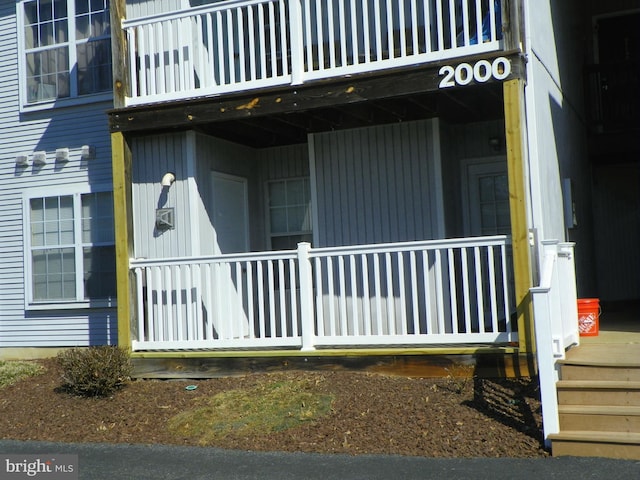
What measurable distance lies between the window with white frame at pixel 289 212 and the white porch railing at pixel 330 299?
0.87 m

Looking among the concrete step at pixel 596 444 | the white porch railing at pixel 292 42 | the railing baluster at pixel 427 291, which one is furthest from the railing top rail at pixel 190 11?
the concrete step at pixel 596 444

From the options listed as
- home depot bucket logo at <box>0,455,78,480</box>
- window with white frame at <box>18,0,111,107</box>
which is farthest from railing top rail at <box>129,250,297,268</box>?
window with white frame at <box>18,0,111,107</box>

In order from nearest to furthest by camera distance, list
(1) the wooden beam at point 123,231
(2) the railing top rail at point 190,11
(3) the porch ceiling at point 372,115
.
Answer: (3) the porch ceiling at point 372,115, (2) the railing top rail at point 190,11, (1) the wooden beam at point 123,231

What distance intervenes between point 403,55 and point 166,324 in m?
4.56

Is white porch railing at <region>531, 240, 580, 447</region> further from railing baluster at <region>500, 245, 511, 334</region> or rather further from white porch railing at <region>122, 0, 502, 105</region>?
white porch railing at <region>122, 0, 502, 105</region>

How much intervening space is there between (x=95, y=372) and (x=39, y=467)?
1942mm

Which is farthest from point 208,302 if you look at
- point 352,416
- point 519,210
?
point 519,210

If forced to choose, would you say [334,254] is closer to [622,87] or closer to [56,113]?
[56,113]

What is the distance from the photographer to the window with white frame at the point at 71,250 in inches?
471

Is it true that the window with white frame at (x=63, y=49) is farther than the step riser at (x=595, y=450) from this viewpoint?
Yes

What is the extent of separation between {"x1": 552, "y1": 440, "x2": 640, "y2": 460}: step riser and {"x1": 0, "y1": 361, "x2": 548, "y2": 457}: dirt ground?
0.61 ft

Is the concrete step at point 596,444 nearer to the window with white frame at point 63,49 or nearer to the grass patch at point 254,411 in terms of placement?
the grass patch at point 254,411

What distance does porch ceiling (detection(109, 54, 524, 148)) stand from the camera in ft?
29.9

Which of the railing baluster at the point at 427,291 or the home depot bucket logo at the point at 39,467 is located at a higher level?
the railing baluster at the point at 427,291
